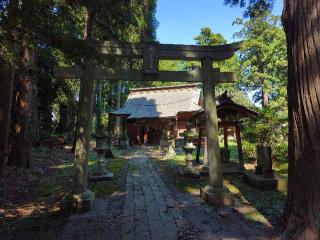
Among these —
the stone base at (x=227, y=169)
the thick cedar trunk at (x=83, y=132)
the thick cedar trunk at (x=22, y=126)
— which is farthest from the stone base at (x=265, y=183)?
the thick cedar trunk at (x=22, y=126)

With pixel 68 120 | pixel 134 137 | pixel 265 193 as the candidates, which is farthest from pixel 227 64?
pixel 265 193

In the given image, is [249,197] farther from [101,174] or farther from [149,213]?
[101,174]

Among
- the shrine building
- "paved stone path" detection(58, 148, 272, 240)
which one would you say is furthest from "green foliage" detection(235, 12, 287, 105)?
"paved stone path" detection(58, 148, 272, 240)

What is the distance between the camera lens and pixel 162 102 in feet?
90.0

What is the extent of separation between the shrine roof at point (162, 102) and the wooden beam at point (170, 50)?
1711cm

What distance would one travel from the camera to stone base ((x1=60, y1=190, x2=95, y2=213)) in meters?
5.43

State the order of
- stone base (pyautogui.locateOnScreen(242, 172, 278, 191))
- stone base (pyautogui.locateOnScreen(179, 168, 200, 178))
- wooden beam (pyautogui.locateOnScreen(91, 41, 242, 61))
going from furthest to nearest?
1. stone base (pyautogui.locateOnScreen(179, 168, 200, 178))
2. stone base (pyautogui.locateOnScreen(242, 172, 278, 191))
3. wooden beam (pyautogui.locateOnScreen(91, 41, 242, 61))

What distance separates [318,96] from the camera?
3080 mm

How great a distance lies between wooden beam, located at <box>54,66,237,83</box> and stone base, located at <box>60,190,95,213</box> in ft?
7.88

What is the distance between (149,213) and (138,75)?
278 centimetres

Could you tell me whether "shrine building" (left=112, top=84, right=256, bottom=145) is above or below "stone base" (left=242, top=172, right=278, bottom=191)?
above

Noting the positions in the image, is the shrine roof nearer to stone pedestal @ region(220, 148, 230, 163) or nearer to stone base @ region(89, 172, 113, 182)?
stone pedestal @ region(220, 148, 230, 163)

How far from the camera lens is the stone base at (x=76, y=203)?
543cm

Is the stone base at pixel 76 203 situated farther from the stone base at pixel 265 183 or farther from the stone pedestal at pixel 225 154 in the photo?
the stone pedestal at pixel 225 154
